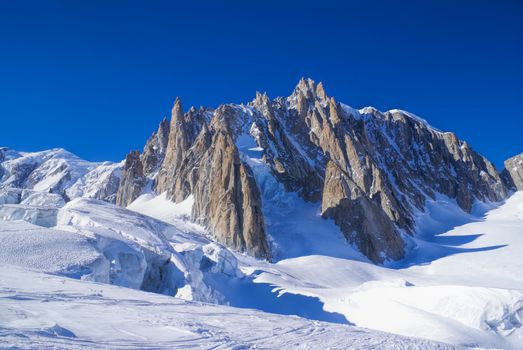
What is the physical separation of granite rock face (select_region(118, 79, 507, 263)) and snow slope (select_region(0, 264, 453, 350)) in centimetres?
4319

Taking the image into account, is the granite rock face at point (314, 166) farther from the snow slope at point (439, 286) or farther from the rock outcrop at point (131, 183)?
the snow slope at point (439, 286)

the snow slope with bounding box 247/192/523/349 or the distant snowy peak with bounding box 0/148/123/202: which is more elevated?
the distant snowy peak with bounding box 0/148/123/202

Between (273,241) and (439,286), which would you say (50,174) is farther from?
(439,286)

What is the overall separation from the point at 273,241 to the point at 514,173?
115 metres

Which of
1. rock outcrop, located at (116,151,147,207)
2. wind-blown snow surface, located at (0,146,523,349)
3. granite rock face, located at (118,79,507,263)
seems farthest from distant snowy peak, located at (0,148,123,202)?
wind-blown snow surface, located at (0,146,523,349)

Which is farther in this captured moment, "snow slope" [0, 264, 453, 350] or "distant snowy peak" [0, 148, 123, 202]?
"distant snowy peak" [0, 148, 123, 202]

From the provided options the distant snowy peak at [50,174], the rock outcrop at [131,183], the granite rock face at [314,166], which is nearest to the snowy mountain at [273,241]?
the granite rock face at [314,166]

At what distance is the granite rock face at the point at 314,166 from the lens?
211 ft

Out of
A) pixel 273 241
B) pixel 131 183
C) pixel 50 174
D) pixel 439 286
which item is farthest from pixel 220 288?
pixel 50 174

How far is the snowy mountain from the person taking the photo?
12297 millimetres

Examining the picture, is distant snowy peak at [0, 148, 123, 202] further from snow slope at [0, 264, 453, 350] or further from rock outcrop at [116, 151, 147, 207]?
snow slope at [0, 264, 453, 350]

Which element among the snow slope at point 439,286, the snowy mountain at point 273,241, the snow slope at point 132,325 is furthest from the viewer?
the snow slope at point 439,286

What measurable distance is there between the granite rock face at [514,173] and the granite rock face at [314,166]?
7798 mm

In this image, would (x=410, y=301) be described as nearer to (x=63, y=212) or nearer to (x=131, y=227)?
(x=131, y=227)
